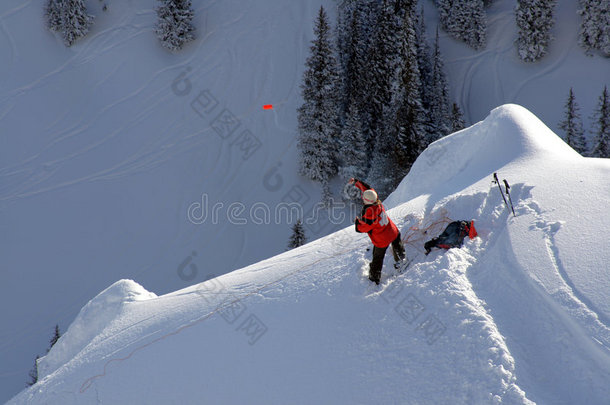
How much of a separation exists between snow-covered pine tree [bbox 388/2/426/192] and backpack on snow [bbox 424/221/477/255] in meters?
18.1

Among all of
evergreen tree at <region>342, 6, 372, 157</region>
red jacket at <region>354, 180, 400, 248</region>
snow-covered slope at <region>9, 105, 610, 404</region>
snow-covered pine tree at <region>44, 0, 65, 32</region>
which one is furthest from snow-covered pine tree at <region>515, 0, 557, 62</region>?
snow-covered pine tree at <region>44, 0, 65, 32</region>

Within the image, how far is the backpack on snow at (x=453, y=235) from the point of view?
7.59 meters

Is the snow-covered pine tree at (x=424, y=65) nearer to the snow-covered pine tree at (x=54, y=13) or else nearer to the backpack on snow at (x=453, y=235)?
the backpack on snow at (x=453, y=235)

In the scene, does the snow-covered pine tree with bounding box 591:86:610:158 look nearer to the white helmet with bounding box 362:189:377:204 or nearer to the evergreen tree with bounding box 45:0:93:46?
the white helmet with bounding box 362:189:377:204

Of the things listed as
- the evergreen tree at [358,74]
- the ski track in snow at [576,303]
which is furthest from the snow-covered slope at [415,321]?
the evergreen tree at [358,74]

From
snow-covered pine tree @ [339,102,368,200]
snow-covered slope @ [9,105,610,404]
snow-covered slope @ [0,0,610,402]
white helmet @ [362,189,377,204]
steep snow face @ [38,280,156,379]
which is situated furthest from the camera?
snow-covered pine tree @ [339,102,368,200]

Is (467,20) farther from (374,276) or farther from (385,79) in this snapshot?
(374,276)

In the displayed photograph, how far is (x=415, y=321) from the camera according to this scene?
22.1ft

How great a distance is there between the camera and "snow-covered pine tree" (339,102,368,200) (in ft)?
86.9

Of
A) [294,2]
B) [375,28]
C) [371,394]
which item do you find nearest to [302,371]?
[371,394]

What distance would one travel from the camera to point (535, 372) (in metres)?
5.84

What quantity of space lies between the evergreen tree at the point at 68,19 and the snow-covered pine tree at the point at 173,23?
565cm

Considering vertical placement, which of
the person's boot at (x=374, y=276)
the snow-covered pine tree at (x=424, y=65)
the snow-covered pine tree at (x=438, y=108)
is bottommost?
the snow-covered pine tree at (x=438, y=108)

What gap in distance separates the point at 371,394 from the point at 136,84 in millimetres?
33433
